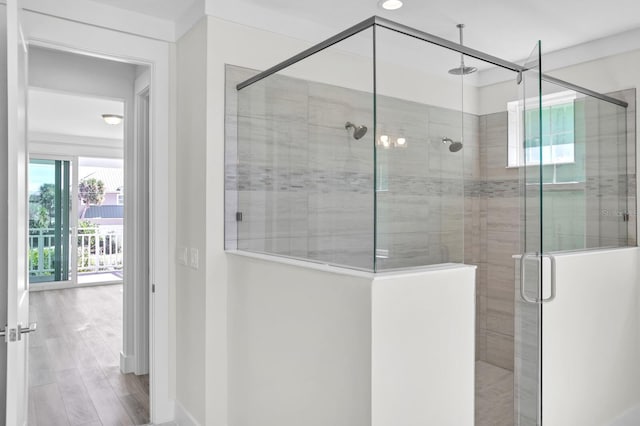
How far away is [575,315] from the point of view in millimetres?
2484

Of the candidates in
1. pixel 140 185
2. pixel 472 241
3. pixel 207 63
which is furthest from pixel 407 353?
pixel 140 185

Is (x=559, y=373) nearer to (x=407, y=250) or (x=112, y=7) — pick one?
(x=407, y=250)

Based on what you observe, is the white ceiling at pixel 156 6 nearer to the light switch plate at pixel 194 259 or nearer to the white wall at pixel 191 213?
the white wall at pixel 191 213

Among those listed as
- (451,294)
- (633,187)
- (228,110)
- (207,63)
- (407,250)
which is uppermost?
(207,63)

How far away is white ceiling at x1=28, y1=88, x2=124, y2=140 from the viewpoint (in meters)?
5.13

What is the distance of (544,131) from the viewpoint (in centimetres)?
A: 205

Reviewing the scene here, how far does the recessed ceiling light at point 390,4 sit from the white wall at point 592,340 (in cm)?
163

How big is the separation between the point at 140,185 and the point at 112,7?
1.40 metres

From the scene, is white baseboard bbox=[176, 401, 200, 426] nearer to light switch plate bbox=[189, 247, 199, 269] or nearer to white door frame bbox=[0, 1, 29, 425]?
light switch plate bbox=[189, 247, 199, 269]

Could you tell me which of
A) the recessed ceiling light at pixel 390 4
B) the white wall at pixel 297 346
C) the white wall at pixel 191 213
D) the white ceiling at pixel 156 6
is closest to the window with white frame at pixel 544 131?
the recessed ceiling light at pixel 390 4

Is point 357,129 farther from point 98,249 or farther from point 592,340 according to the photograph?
point 98,249

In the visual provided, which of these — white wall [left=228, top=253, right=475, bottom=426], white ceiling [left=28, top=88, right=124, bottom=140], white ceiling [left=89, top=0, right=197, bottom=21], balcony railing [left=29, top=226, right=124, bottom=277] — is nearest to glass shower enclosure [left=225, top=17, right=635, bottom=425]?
white wall [left=228, top=253, right=475, bottom=426]

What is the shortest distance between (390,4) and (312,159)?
1.16m

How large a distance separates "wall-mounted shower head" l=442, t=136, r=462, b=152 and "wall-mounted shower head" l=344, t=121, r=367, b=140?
1.42ft
